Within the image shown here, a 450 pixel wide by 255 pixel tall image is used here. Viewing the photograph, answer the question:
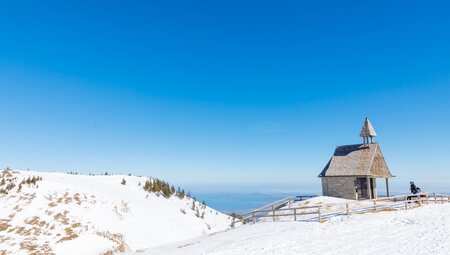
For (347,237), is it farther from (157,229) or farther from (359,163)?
(359,163)

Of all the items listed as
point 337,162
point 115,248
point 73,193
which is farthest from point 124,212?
point 337,162

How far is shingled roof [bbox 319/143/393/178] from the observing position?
38188mm

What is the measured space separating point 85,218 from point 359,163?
3114 centimetres

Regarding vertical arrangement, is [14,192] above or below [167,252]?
above

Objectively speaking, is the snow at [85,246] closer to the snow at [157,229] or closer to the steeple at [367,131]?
the snow at [157,229]

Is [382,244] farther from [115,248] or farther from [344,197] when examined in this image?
[344,197]

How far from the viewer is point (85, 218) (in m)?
24.7

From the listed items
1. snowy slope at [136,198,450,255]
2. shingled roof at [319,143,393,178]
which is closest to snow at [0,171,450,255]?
snowy slope at [136,198,450,255]

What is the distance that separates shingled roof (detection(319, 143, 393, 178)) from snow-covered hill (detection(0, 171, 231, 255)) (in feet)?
50.9

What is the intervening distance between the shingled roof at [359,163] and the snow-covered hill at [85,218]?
15520 mm

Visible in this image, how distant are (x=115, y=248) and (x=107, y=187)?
14047 millimetres

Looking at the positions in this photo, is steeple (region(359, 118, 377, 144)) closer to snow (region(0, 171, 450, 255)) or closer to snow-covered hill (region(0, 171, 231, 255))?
snow (region(0, 171, 450, 255))

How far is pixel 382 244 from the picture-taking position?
50.8ft

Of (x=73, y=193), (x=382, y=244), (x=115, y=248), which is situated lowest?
(x=115, y=248)
